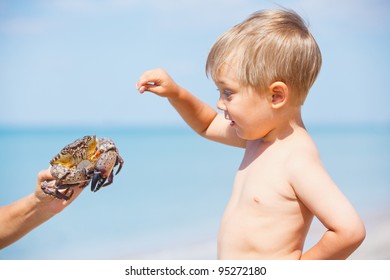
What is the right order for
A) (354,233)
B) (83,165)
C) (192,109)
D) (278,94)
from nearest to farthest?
1. (354,233)
2. (278,94)
3. (83,165)
4. (192,109)

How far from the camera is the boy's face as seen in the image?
1314mm

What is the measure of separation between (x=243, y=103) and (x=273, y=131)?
0.10m

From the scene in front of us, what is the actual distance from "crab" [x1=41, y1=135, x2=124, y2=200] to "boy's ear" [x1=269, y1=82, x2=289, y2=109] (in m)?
0.35

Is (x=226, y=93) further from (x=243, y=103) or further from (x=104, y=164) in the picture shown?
(x=104, y=164)

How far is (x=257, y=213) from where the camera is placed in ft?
4.34

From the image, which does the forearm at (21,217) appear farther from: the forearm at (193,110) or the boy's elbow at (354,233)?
the boy's elbow at (354,233)

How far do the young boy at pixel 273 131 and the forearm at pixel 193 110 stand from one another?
188 mm

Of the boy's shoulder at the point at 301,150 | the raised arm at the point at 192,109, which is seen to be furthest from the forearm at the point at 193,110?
the boy's shoulder at the point at 301,150

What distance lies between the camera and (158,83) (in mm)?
1461

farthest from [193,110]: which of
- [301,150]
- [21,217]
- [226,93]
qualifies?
[21,217]

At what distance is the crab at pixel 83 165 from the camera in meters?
1.38

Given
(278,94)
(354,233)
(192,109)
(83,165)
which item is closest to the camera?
(354,233)
